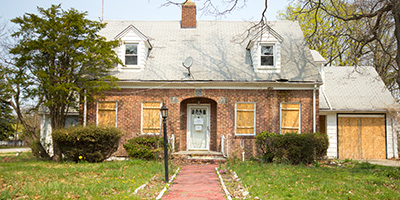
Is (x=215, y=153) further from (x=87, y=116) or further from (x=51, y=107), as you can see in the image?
(x=51, y=107)

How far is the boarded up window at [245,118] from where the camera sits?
15.8 m

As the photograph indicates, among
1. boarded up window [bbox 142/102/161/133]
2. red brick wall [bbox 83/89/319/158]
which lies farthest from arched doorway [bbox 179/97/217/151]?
boarded up window [bbox 142/102/161/133]

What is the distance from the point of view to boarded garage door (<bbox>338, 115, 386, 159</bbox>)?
57.3 feet

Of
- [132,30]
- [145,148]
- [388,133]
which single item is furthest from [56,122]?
[388,133]

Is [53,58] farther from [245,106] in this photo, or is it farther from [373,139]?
[373,139]

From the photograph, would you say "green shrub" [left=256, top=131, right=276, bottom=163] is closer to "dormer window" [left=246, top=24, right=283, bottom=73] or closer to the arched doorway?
the arched doorway

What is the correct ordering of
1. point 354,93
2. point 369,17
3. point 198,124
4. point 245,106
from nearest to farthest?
point 369,17 < point 245,106 < point 198,124 < point 354,93

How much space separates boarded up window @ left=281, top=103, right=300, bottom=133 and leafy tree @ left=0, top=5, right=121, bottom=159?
8.18 m

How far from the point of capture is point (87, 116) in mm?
15859

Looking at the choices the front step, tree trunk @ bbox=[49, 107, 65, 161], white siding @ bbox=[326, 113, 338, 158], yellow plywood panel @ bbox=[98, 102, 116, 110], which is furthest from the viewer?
white siding @ bbox=[326, 113, 338, 158]

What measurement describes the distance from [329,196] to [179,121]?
29.9ft

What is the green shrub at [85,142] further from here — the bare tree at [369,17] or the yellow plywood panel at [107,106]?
the bare tree at [369,17]

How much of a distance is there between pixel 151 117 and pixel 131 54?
3351 mm

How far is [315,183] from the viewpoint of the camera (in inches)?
353
